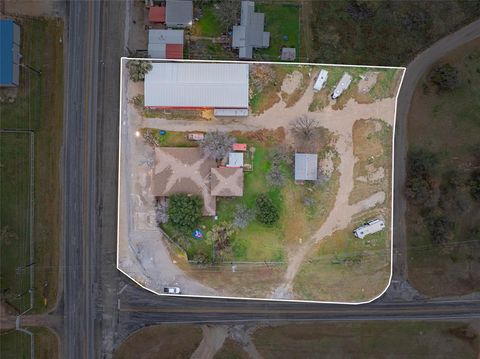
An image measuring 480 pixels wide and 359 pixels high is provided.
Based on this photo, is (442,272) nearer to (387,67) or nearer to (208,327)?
(387,67)

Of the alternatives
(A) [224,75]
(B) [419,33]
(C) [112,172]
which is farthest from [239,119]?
(B) [419,33]

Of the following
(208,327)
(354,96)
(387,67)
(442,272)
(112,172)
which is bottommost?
(208,327)

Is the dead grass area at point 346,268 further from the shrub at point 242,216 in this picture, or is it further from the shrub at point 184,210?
the shrub at point 184,210

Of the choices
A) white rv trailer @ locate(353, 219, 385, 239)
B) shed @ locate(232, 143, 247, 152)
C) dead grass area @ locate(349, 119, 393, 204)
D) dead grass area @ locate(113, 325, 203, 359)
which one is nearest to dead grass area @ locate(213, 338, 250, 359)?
dead grass area @ locate(113, 325, 203, 359)

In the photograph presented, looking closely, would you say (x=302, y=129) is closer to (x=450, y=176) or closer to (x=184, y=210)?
(x=184, y=210)

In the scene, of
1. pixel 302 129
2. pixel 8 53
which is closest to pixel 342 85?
pixel 302 129
